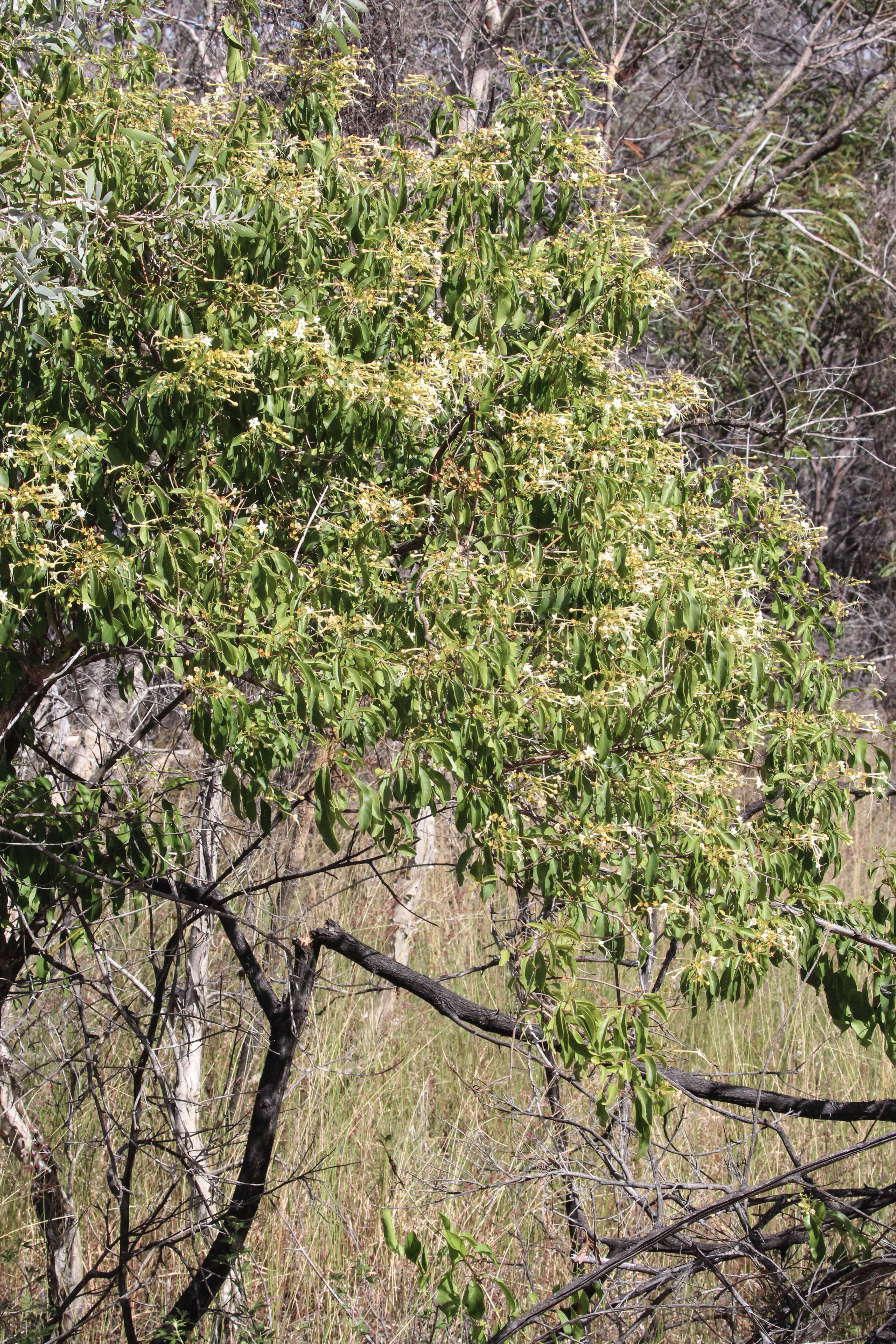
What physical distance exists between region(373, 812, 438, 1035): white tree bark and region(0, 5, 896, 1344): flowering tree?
1771 millimetres

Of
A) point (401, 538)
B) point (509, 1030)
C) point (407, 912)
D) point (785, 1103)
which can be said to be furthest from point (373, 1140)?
point (401, 538)

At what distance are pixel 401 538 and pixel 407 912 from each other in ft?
7.44

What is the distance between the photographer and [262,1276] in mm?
3119

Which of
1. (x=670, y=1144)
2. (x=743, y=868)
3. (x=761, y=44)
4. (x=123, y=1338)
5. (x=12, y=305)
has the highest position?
(x=761, y=44)

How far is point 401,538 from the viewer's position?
2.44m

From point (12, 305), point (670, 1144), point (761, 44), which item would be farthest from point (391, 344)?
point (761, 44)

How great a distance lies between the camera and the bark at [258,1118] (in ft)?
9.29

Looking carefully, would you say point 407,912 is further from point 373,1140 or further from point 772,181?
point 772,181

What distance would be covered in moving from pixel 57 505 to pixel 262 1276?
7.24 ft

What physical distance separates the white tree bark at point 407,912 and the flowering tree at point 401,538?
1771 millimetres

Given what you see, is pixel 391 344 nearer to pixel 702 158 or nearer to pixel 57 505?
pixel 57 505

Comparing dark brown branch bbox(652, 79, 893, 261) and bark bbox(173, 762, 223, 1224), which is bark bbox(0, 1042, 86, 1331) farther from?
dark brown branch bbox(652, 79, 893, 261)

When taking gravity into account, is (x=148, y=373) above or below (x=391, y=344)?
below

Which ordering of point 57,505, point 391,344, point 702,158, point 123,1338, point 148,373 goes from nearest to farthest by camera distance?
point 57,505
point 148,373
point 391,344
point 123,1338
point 702,158
